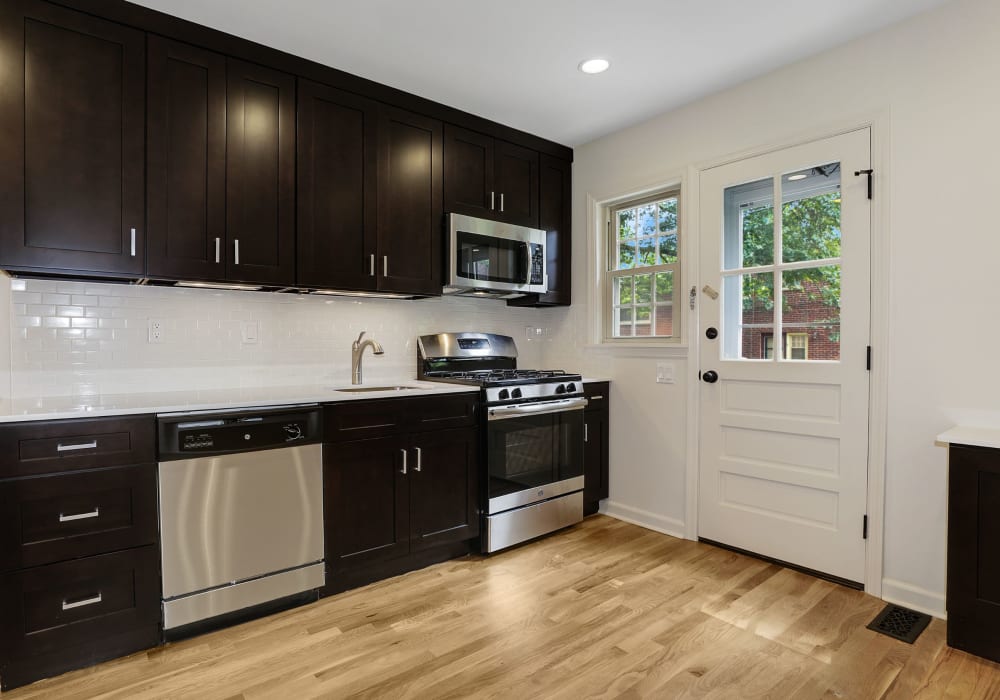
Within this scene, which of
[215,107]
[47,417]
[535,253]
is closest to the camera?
[47,417]

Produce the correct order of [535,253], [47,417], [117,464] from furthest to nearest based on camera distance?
1. [535,253]
2. [117,464]
3. [47,417]

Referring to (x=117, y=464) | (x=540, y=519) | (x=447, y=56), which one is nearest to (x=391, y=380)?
(x=540, y=519)

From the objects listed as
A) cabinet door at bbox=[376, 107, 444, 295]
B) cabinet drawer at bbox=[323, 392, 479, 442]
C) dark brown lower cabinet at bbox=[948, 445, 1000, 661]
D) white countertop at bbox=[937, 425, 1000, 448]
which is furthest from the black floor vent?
cabinet door at bbox=[376, 107, 444, 295]

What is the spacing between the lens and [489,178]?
139 inches

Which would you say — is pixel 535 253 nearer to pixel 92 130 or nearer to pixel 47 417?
pixel 92 130

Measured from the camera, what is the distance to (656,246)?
3.58 metres

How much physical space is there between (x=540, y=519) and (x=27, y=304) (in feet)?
8.98

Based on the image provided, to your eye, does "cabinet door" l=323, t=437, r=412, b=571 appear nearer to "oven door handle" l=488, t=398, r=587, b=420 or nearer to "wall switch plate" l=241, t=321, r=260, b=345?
"oven door handle" l=488, t=398, r=587, b=420

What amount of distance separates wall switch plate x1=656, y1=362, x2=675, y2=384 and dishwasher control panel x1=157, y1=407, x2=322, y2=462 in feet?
6.75

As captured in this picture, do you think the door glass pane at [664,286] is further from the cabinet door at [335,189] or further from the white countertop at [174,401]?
the cabinet door at [335,189]

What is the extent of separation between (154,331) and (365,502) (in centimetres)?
132

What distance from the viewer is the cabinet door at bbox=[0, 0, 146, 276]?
6.82 feet

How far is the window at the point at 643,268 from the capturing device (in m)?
3.50

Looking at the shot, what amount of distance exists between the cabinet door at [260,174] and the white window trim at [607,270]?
2.06m
